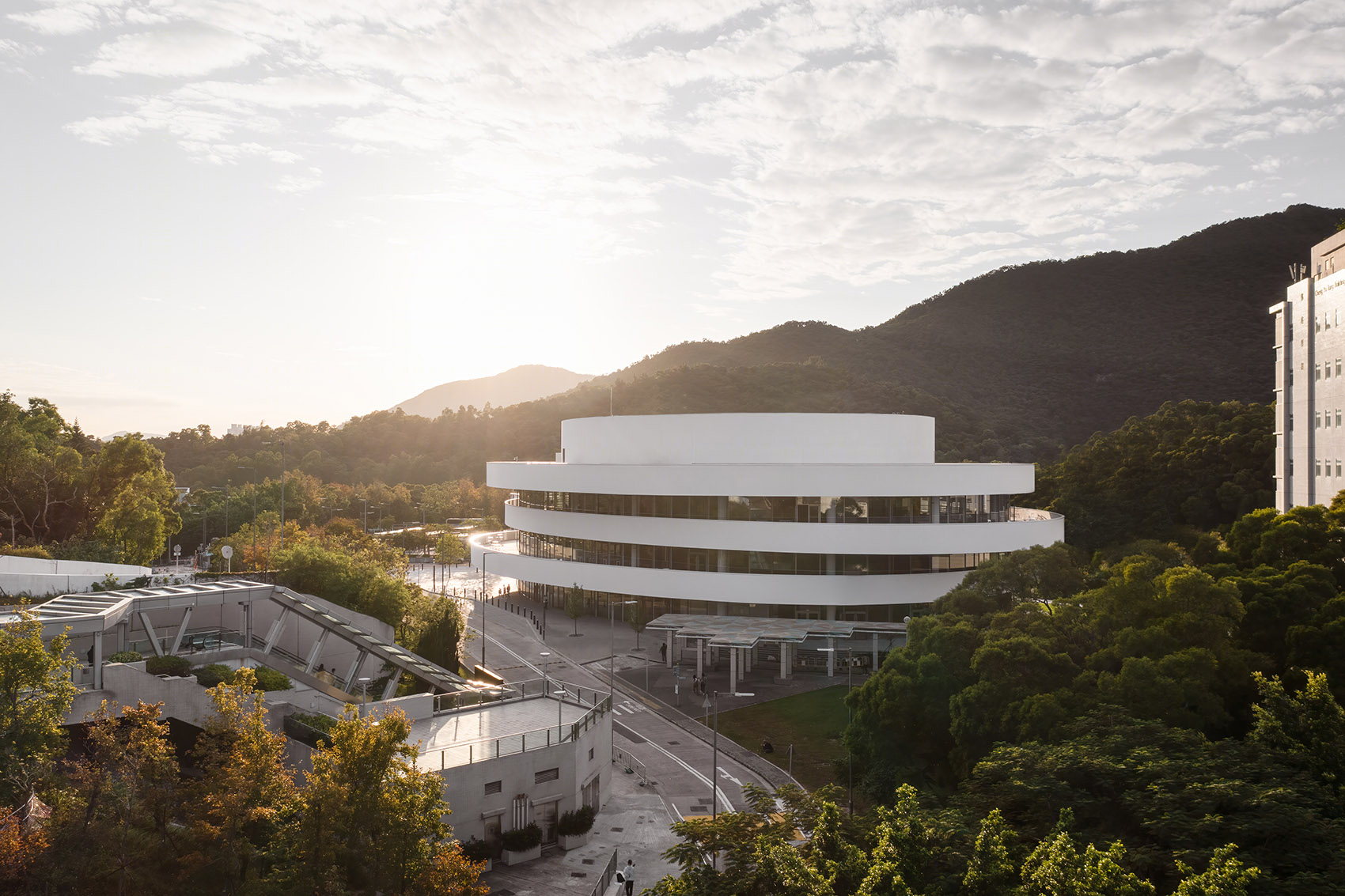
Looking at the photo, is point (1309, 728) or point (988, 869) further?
point (1309, 728)

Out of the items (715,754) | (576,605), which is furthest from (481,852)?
(576,605)

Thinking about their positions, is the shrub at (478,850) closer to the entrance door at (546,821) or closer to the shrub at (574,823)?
the entrance door at (546,821)

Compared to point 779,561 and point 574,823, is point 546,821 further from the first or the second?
point 779,561

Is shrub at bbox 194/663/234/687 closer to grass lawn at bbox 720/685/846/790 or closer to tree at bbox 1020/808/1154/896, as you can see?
grass lawn at bbox 720/685/846/790

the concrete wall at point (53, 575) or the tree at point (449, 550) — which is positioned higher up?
the concrete wall at point (53, 575)

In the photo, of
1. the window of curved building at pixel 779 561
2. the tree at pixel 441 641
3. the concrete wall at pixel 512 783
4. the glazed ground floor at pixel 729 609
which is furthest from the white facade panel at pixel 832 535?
the concrete wall at pixel 512 783

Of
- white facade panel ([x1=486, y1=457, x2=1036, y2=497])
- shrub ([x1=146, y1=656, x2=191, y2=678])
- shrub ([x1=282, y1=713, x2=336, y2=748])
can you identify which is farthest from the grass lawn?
shrub ([x1=146, y1=656, x2=191, y2=678])
